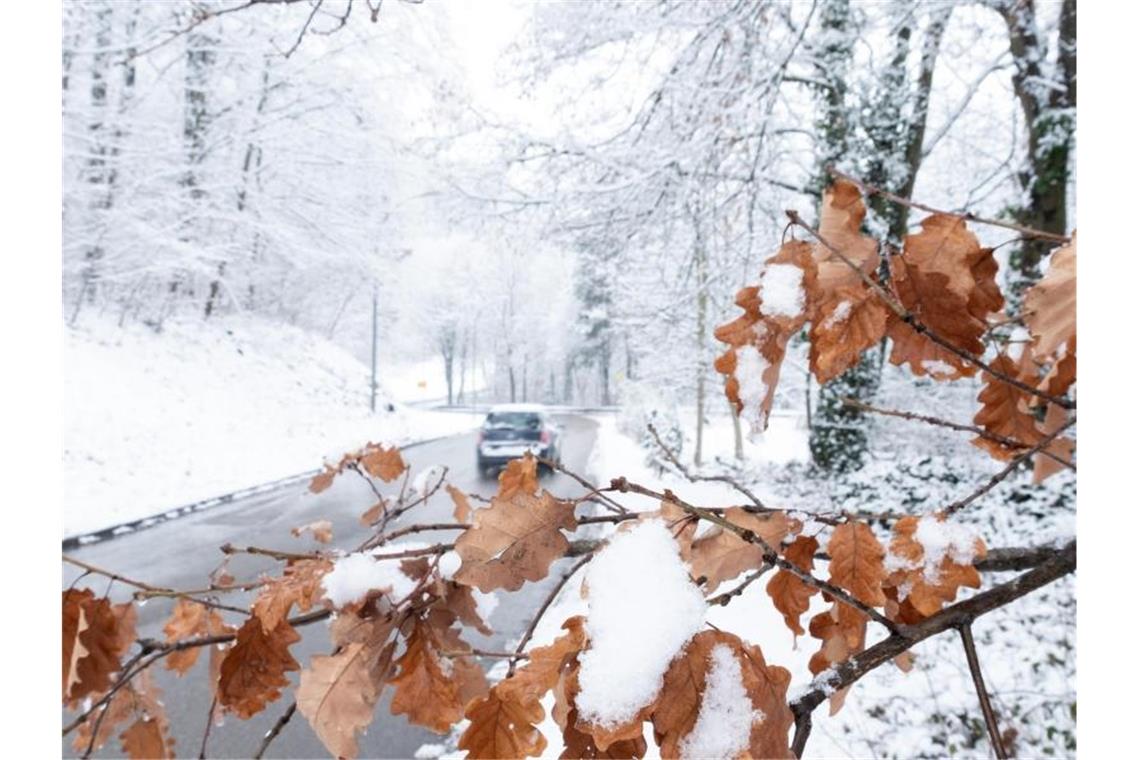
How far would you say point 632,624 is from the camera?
0.20 meters

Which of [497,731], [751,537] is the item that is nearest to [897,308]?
[751,537]

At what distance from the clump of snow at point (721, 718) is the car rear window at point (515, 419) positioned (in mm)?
5488

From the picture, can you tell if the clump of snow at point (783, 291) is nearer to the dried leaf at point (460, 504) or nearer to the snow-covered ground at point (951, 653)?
the snow-covered ground at point (951, 653)

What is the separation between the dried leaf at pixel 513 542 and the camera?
9.3 inches

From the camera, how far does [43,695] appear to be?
1.22 ft

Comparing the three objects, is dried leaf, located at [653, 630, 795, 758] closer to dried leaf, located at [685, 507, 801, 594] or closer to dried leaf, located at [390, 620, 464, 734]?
dried leaf, located at [685, 507, 801, 594]

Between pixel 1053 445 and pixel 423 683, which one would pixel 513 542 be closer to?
pixel 423 683

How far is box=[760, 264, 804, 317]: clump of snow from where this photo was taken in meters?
0.29

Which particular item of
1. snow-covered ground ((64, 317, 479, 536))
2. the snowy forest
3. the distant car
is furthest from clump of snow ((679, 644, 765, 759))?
the distant car

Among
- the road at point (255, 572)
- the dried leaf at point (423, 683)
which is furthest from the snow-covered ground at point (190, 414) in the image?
the dried leaf at point (423, 683)

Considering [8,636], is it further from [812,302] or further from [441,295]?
[441,295]

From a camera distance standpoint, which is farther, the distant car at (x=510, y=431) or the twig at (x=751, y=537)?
the distant car at (x=510, y=431)
